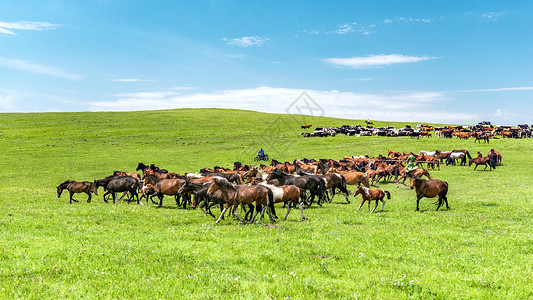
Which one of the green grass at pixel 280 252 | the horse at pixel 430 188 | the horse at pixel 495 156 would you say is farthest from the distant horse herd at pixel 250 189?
the horse at pixel 495 156

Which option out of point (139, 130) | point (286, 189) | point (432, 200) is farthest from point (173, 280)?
point (139, 130)

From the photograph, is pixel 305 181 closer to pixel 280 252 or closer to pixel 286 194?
pixel 286 194

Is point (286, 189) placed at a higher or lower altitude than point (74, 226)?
higher

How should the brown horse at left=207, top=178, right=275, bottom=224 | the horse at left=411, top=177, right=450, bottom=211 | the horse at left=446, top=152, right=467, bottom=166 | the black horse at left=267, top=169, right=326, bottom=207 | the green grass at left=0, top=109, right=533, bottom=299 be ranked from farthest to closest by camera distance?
the horse at left=446, top=152, right=467, bottom=166 → the black horse at left=267, top=169, right=326, bottom=207 → the horse at left=411, top=177, right=450, bottom=211 → the brown horse at left=207, top=178, right=275, bottom=224 → the green grass at left=0, top=109, right=533, bottom=299

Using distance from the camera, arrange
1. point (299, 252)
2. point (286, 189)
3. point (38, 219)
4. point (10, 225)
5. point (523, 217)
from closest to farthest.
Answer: point (299, 252), point (10, 225), point (38, 219), point (523, 217), point (286, 189)

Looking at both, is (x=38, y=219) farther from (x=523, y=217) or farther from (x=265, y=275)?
(x=523, y=217)

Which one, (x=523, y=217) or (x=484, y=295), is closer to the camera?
(x=484, y=295)

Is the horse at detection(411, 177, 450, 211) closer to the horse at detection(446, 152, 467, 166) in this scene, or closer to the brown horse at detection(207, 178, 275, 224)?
the brown horse at detection(207, 178, 275, 224)

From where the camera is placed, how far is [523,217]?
15922 mm

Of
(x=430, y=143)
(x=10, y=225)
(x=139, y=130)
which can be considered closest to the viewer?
(x=10, y=225)

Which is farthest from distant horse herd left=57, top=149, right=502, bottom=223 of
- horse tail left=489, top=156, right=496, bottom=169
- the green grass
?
horse tail left=489, top=156, right=496, bottom=169

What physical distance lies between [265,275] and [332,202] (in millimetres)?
15145

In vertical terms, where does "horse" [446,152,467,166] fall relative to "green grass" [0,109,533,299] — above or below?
above

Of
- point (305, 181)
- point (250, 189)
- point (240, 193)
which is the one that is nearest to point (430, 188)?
point (305, 181)
